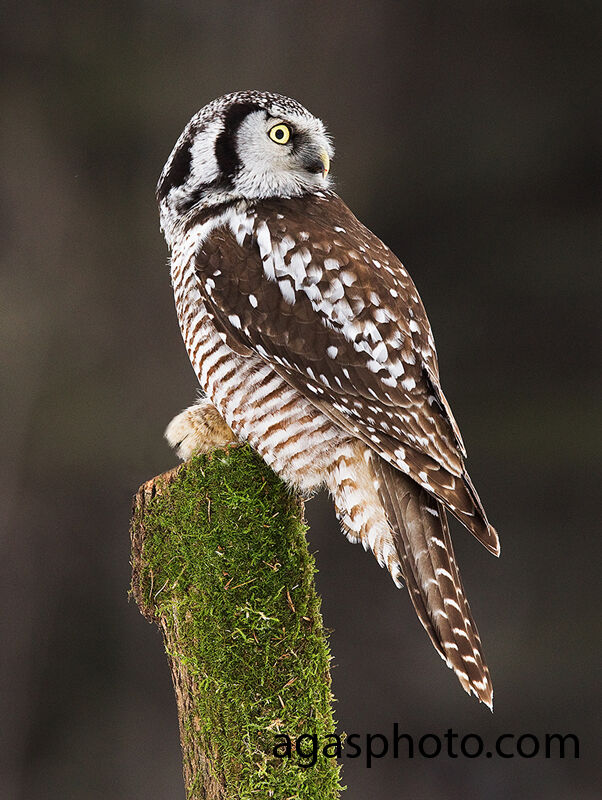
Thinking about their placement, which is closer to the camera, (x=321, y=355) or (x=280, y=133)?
(x=321, y=355)

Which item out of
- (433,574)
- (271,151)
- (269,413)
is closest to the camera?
(433,574)

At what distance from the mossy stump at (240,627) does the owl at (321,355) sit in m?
0.11

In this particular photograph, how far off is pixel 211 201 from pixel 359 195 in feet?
4.29

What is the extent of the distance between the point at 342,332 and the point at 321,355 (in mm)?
57

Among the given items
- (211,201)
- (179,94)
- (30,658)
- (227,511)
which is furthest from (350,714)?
(179,94)

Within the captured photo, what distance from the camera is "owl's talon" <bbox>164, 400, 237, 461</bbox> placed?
1.84 meters

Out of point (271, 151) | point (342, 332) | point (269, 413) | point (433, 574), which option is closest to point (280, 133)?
point (271, 151)

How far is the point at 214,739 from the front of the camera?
1.56m

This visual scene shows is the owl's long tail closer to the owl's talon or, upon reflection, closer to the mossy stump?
the mossy stump

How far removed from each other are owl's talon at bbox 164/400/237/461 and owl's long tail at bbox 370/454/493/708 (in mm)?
356

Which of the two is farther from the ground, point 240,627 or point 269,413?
point 269,413

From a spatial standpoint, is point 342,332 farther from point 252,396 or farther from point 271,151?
point 271,151

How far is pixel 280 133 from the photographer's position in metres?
1.80

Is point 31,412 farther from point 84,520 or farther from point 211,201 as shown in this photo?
point 211,201
